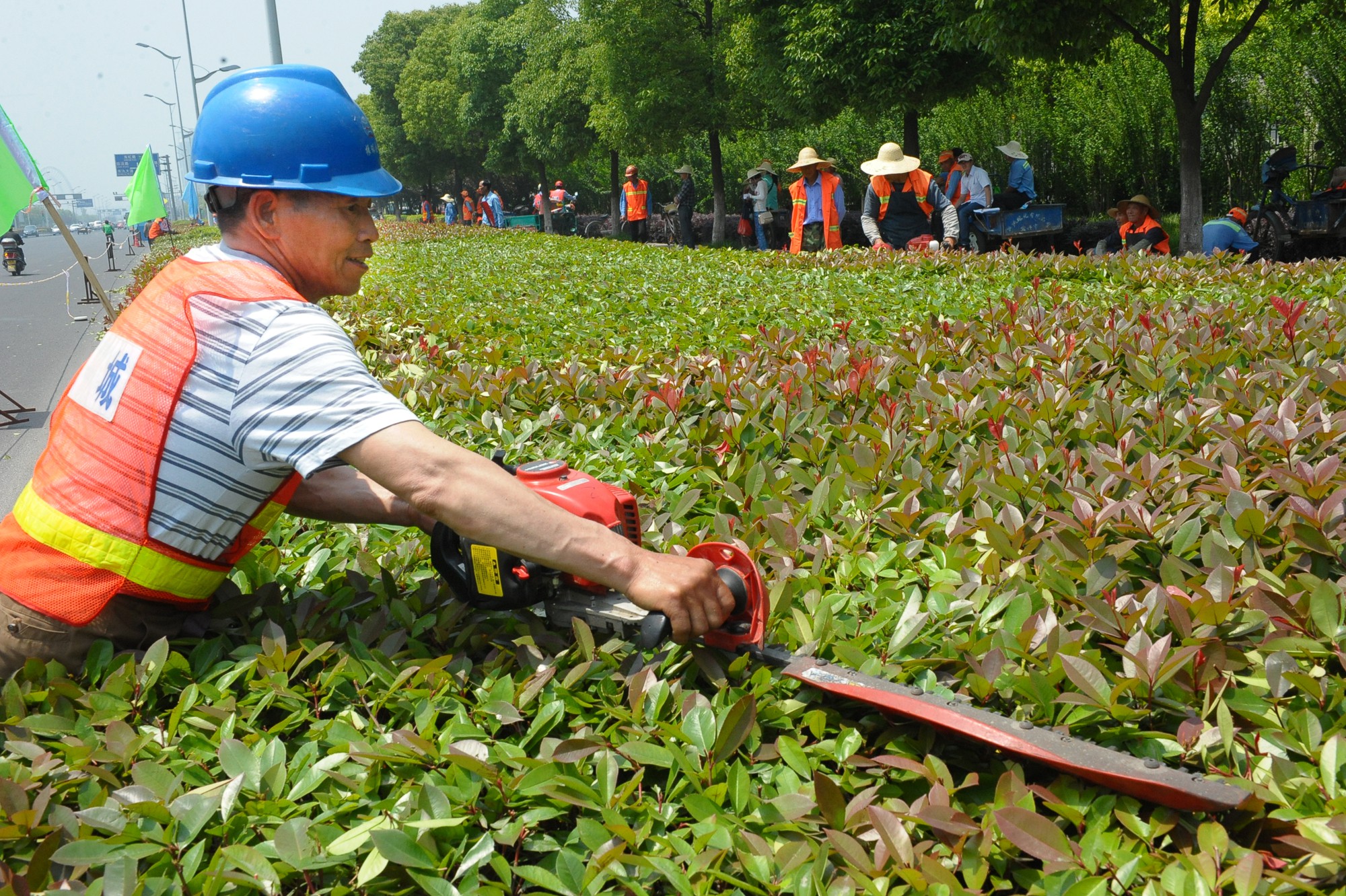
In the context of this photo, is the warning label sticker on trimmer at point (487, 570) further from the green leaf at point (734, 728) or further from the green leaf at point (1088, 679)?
the green leaf at point (1088, 679)

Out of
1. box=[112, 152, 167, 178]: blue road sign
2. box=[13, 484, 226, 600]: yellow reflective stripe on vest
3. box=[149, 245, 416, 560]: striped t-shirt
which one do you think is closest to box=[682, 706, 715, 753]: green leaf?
box=[149, 245, 416, 560]: striped t-shirt

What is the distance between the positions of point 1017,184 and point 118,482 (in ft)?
55.1

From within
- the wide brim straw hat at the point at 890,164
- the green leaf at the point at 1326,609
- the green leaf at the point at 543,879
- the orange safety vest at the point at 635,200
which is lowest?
the green leaf at the point at 543,879

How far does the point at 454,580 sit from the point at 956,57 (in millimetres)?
16195

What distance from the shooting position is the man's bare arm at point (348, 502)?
2363 millimetres

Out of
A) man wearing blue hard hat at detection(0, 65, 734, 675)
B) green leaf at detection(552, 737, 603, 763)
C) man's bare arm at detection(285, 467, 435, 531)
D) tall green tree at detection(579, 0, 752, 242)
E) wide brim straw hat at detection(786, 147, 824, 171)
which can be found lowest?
green leaf at detection(552, 737, 603, 763)

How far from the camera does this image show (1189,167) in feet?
43.1

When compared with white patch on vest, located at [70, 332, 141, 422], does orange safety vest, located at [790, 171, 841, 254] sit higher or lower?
higher

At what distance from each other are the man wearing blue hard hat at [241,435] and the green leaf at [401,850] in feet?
1.66

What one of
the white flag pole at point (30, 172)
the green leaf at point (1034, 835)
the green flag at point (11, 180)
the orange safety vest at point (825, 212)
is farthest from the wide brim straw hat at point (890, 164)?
the green leaf at point (1034, 835)

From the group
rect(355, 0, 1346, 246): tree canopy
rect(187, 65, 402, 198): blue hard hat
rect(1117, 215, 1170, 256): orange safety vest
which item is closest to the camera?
rect(187, 65, 402, 198): blue hard hat

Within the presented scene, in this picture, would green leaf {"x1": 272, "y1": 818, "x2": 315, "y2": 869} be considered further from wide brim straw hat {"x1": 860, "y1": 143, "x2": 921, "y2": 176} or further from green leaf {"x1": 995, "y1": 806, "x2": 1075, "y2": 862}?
wide brim straw hat {"x1": 860, "y1": 143, "x2": 921, "y2": 176}

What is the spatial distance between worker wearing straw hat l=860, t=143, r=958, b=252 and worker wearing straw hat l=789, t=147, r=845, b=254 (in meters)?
1.04

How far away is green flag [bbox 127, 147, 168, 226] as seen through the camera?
17.4 meters
